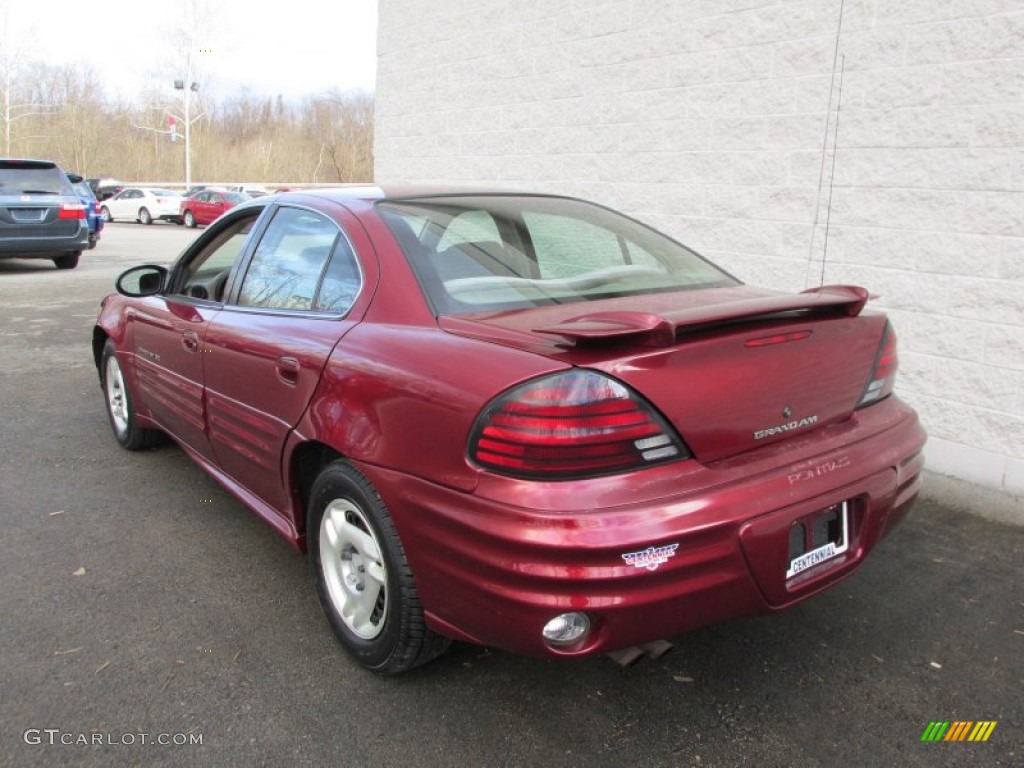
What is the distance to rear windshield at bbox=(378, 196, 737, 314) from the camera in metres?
2.70

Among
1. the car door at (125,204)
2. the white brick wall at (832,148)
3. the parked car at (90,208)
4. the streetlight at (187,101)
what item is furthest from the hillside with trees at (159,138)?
the white brick wall at (832,148)

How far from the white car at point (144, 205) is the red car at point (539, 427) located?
3169 centimetres

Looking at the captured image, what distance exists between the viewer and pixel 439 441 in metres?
2.22

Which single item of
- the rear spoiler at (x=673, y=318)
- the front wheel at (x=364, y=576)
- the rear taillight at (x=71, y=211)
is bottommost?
the front wheel at (x=364, y=576)

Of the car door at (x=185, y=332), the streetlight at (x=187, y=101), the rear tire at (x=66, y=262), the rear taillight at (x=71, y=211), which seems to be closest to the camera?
the car door at (x=185, y=332)

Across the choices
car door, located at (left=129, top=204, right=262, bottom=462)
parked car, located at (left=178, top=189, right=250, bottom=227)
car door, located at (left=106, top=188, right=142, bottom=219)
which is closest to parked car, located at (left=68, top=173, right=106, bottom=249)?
parked car, located at (left=178, top=189, right=250, bottom=227)

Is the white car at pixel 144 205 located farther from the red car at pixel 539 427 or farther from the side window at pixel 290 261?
the red car at pixel 539 427

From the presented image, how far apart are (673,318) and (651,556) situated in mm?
635

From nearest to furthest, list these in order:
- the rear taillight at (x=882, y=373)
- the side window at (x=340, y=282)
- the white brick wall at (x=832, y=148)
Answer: the rear taillight at (x=882, y=373), the side window at (x=340, y=282), the white brick wall at (x=832, y=148)

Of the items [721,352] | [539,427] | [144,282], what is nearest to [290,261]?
[144,282]

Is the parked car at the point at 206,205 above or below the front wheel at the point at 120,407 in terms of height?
above

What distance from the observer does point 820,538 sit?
2.38 m

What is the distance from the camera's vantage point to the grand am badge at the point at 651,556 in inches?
79.7

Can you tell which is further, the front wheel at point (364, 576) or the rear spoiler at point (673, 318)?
the front wheel at point (364, 576)
